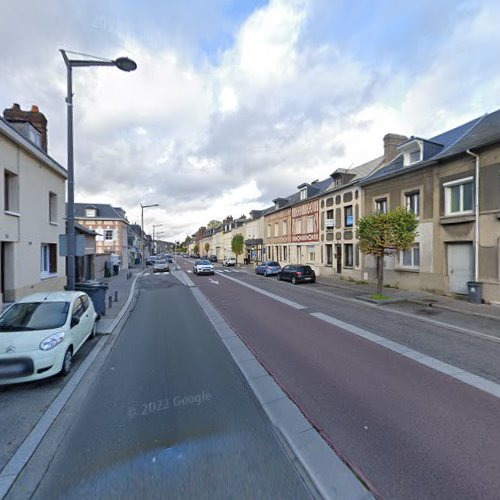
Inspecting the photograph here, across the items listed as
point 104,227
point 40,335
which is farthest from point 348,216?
point 104,227

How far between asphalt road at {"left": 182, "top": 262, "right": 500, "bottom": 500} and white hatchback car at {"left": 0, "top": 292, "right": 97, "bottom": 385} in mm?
3629

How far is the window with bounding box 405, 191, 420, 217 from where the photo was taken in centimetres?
1498

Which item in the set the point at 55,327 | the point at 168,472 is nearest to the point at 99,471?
the point at 168,472

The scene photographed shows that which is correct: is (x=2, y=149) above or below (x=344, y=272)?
above

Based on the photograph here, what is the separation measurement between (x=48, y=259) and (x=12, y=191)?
12.4 feet

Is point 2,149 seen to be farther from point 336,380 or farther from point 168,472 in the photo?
point 336,380

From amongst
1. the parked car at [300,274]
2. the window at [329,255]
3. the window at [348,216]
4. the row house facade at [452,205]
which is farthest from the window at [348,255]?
the row house facade at [452,205]

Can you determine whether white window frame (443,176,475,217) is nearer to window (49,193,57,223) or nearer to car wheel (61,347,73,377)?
car wheel (61,347,73,377)

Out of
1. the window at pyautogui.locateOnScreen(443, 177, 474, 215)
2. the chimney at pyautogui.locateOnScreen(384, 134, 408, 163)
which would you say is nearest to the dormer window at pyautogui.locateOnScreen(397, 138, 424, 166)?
the window at pyautogui.locateOnScreen(443, 177, 474, 215)

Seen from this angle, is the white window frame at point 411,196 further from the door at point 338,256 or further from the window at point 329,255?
the window at point 329,255

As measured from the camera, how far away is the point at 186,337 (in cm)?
728

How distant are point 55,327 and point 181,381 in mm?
2474

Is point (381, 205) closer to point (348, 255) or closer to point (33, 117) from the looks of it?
point (348, 255)

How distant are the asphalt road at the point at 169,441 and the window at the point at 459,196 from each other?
12835 mm
